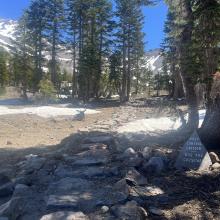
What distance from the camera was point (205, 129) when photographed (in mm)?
9727

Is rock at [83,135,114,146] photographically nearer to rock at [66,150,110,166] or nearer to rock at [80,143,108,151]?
rock at [80,143,108,151]

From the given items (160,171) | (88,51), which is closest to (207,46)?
(160,171)

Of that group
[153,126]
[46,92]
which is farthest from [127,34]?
[153,126]

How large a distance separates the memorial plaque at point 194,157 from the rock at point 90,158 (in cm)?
148

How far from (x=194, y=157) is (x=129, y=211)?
2702mm

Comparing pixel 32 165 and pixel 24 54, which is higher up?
pixel 24 54

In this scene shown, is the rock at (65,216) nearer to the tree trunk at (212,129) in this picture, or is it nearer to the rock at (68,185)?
the rock at (68,185)

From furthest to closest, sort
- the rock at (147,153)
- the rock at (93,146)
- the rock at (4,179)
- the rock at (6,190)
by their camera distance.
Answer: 1. the rock at (93,146)
2. the rock at (147,153)
3. the rock at (4,179)
4. the rock at (6,190)

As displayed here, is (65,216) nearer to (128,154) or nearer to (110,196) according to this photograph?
(110,196)

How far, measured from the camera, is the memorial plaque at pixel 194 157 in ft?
25.9

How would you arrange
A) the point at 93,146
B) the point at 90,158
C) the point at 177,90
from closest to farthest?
1. the point at 90,158
2. the point at 93,146
3. the point at 177,90

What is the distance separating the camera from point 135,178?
7.12 metres

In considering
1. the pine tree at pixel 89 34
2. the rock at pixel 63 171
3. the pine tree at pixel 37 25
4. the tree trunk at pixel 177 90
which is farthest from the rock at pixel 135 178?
the pine tree at pixel 37 25

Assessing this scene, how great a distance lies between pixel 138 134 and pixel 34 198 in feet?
19.8
